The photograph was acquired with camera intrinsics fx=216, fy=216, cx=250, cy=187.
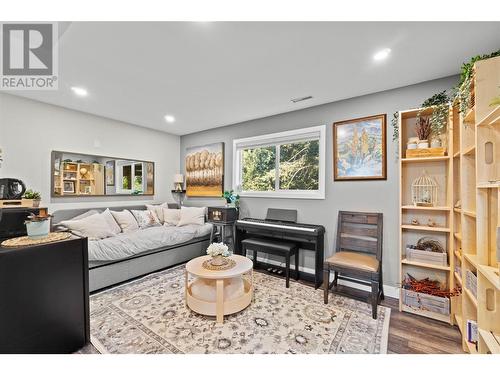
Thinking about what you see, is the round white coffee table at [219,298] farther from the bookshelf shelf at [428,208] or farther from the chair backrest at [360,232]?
the bookshelf shelf at [428,208]

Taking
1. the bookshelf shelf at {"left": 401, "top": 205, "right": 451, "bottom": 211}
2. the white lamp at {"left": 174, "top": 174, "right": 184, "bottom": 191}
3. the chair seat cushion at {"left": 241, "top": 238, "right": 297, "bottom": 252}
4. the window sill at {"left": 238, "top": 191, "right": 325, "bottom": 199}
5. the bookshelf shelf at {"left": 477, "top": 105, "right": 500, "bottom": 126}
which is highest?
the bookshelf shelf at {"left": 477, "top": 105, "right": 500, "bottom": 126}

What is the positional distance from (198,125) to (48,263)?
3.24 metres

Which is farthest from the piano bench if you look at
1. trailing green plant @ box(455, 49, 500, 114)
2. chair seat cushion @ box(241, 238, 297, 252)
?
trailing green plant @ box(455, 49, 500, 114)

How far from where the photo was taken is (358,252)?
265 cm

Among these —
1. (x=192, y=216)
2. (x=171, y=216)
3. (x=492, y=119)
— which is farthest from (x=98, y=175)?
(x=492, y=119)

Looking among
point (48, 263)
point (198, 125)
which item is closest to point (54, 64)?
point (48, 263)

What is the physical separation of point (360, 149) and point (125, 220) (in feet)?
11.9

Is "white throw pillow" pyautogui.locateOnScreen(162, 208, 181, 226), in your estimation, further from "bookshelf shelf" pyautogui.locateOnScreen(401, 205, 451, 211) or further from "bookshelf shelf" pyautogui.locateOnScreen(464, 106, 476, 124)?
"bookshelf shelf" pyautogui.locateOnScreen(464, 106, 476, 124)

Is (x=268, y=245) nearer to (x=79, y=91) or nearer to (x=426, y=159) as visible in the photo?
(x=426, y=159)

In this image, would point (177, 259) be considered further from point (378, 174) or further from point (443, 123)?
point (443, 123)

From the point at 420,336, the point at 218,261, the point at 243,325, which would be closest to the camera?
the point at 420,336

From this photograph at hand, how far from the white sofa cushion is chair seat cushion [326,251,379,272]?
1009 millimetres

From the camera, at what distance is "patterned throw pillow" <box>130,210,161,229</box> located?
3.72m

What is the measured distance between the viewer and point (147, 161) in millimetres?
4312
